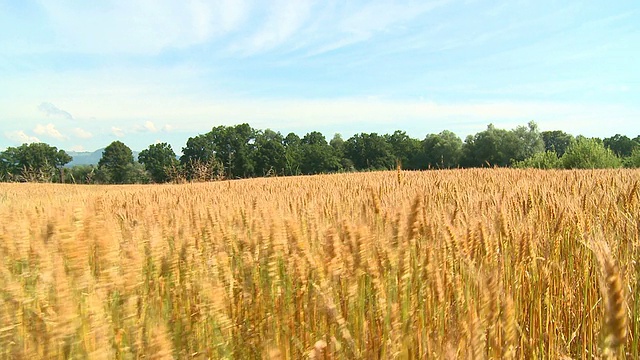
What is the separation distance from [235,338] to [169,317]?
261 mm

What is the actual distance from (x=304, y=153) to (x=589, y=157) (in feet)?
161

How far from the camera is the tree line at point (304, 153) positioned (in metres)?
51.2

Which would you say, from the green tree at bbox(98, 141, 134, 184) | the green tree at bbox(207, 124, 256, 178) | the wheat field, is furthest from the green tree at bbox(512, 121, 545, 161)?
the green tree at bbox(98, 141, 134, 184)

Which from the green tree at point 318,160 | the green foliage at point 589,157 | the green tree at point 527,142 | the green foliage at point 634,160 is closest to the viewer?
the green foliage at point 589,157

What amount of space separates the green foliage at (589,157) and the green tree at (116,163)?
209 ft

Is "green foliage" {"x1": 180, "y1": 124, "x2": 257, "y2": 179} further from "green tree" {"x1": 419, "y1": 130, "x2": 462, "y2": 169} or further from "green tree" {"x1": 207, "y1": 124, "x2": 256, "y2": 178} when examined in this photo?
"green tree" {"x1": 419, "y1": 130, "x2": 462, "y2": 169}

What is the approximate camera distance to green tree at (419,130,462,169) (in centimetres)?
5812

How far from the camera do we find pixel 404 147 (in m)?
73.6

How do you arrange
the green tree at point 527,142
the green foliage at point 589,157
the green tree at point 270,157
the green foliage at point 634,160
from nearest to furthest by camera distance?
1. the green foliage at point 589,157
2. the green foliage at point 634,160
3. the green tree at point 527,142
4. the green tree at point 270,157

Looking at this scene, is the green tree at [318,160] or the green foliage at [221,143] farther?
the green foliage at [221,143]

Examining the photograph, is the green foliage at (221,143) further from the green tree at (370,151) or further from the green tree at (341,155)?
the green tree at (370,151)

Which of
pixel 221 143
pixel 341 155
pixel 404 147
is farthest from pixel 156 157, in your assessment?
pixel 404 147

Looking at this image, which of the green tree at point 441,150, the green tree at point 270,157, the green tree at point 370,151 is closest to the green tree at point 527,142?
the green tree at point 441,150

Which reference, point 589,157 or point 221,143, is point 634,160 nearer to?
point 589,157
